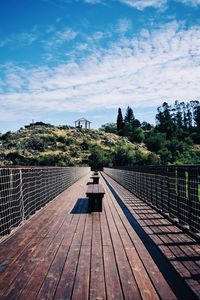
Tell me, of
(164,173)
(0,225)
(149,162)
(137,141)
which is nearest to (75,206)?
(164,173)

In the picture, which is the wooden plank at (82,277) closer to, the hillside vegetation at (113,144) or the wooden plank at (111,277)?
the wooden plank at (111,277)

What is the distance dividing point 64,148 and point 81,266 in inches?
4402

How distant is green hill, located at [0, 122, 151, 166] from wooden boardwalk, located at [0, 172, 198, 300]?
276 feet

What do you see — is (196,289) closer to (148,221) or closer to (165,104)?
(148,221)

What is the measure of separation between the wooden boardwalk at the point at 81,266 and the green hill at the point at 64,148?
84072 mm

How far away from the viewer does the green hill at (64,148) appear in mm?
95125

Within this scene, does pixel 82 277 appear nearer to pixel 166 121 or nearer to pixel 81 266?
pixel 81 266

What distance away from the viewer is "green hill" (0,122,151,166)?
95.1 m

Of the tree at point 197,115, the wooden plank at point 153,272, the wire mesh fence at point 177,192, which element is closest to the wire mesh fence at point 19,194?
the wooden plank at point 153,272

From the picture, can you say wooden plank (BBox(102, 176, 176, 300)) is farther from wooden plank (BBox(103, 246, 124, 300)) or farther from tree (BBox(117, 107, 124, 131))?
tree (BBox(117, 107, 124, 131))

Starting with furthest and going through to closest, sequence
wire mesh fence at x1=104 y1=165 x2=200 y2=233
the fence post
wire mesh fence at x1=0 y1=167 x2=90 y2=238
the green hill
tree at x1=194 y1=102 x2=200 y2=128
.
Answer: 1. tree at x1=194 y1=102 x2=200 y2=128
2. the green hill
3. wire mesh fence at x1=0 y1=167 x2=90 y2=238
4. wire mesh fence at x1=104 y1=165 x2=200 y2=233
5. the fence post

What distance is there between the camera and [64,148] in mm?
115188

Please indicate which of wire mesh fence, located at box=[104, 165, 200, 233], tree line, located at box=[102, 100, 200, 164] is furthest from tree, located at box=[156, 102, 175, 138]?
wire mesh fence, located at box=[104, 165, 200, 233]

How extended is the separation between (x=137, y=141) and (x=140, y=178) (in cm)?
12427
